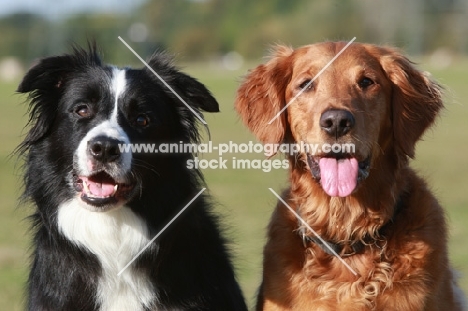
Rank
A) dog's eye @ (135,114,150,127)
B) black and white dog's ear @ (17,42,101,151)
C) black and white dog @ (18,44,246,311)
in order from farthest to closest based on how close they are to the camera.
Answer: black and white dog's ear @ (17,42,101,151), dog's eye @ (135,114,150,127), black and white dog @ (18,44,246,311)

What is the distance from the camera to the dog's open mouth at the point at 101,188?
16.6 feet

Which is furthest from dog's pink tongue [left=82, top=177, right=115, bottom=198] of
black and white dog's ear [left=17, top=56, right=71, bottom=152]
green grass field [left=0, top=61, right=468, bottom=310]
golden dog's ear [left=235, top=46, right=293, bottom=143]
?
golden dog's ear [left=235, top=46, right=293, bottom=143]

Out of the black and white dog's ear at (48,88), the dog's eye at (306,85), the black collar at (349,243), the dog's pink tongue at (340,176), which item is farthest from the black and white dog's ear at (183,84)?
the black collar at (349,243)

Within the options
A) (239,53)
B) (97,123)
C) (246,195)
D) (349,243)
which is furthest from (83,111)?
(239,53)

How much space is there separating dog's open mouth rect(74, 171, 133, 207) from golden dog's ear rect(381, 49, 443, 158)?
6.11ft

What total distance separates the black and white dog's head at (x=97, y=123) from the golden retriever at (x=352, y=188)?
520 millimetres

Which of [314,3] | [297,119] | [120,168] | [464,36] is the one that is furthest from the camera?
[464,36]

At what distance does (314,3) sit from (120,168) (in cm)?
4577

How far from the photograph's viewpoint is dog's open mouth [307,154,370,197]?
16.6 feet

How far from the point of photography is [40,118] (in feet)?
17.8

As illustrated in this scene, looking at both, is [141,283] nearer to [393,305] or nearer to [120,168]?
[120,168]

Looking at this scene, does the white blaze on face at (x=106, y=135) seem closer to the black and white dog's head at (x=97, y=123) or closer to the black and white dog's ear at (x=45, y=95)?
the black and white dog's head at (x=97, y=123)

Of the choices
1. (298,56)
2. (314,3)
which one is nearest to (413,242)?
(298,56)

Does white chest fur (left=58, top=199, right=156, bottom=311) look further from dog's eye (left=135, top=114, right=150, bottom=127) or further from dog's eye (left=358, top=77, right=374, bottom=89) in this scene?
dog's eye (left=358, top=77, right=374, bottom=89)
